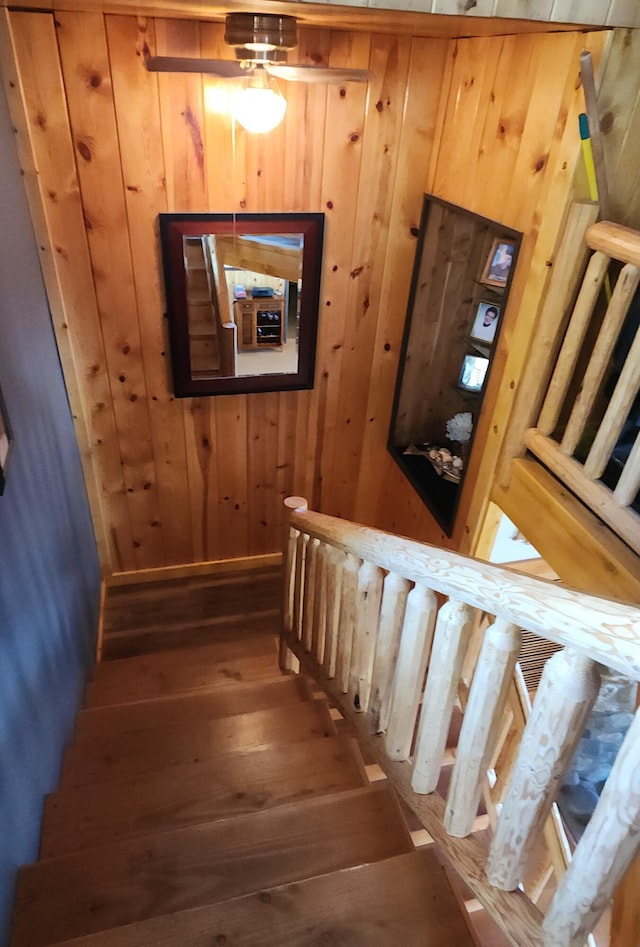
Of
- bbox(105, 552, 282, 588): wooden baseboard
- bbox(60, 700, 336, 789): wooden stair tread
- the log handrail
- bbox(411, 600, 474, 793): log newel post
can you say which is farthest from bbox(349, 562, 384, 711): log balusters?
bbox(105, 552, 282, 588): wooden baseboard

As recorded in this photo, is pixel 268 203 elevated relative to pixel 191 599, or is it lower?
elevated

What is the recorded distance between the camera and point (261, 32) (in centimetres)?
205

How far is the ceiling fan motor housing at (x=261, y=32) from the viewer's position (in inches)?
80.0

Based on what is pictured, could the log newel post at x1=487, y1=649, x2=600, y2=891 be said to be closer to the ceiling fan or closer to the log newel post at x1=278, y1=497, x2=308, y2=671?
the log newel post at x1=278, y1=497, x2=308, y2=671

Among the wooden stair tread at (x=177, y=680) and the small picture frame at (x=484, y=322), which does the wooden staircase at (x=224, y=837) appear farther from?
the small picture frame at (x=484, y=322)

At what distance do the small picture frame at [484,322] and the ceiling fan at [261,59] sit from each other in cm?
126

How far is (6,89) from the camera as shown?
2.27 metres

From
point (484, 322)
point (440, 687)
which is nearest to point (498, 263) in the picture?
point (484, 322)

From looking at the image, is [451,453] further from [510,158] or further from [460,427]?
[510,158]

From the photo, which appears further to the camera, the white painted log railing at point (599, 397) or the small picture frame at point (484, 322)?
the small picture frame at point (484, 322)

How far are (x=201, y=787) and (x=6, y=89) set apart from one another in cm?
251

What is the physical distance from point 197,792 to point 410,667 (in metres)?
1.01

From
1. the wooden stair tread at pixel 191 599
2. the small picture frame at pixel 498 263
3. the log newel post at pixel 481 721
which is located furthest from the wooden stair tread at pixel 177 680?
the small picture frame at pixel 498 263

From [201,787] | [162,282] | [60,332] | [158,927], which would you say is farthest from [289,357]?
[158,927]
